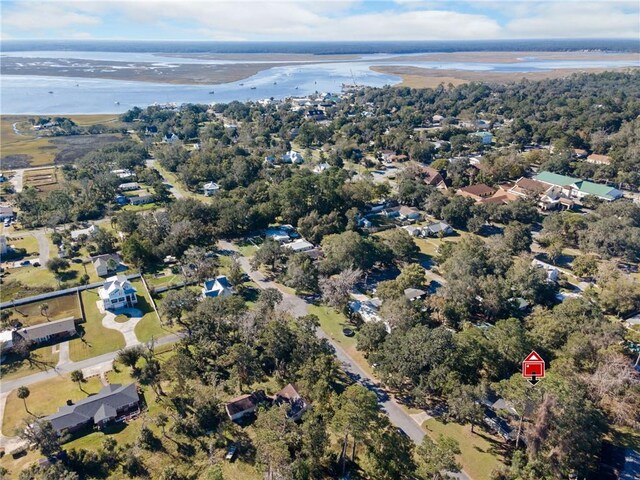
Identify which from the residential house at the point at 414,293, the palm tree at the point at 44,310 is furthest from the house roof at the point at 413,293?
the palm tree at the point at 44,310

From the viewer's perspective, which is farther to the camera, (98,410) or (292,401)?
(292,401)

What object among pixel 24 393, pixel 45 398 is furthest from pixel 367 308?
pixel 24 393

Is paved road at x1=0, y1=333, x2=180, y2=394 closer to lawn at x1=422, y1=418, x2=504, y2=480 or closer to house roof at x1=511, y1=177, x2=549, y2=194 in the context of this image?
lawn at x1=422, y1=418, x2=504, y2=480

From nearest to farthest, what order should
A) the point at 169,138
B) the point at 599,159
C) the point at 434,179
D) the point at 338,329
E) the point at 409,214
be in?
the point at 338,329 → the point at 409,214 → the point at 434,179 → the point at 599,159 → the point at 169,138

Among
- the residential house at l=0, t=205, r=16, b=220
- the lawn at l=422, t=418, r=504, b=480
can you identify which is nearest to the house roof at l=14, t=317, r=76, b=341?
the lawn at l=422, t=418, r=504, b=480

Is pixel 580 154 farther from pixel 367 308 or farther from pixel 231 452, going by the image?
pixel 231 452
